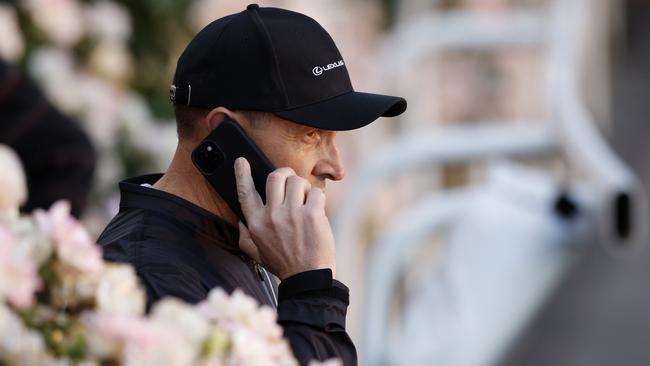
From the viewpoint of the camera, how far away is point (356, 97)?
2.42 m

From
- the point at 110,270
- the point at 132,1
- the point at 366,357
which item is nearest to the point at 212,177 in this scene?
the point at 110,270

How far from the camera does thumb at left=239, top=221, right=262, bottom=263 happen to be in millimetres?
2316

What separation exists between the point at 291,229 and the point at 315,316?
0.15 metres

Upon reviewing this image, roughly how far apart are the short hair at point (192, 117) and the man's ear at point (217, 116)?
13 mm

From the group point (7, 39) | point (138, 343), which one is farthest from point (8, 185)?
point (7, 39)

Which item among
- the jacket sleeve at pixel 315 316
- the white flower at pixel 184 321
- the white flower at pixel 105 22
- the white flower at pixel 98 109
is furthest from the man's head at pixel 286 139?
the white flower at pixel 105 22

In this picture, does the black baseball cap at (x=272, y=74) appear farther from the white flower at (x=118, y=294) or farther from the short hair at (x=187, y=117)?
the white flower at (x=118, y=294)

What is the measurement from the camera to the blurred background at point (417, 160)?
480cm

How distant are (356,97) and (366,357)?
3529 mm

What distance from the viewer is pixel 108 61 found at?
6.34m

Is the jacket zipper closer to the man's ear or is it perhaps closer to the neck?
the neck

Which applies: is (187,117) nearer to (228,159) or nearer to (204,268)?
(228,159)

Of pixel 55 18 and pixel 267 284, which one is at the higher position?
pixel 55 18

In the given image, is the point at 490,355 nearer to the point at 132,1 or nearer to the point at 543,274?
the point at 543,274
